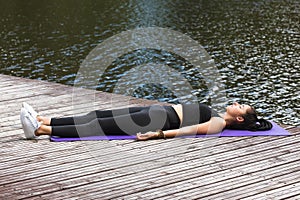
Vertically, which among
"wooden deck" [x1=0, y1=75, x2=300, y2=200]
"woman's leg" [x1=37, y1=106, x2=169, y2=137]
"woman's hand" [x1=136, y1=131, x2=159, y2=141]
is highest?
"woman's leg" [x1=37, y1=106, x2=169, y2=137]

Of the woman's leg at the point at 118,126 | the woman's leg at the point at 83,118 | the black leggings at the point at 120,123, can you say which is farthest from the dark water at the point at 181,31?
the woman's leg at the point at 83,118

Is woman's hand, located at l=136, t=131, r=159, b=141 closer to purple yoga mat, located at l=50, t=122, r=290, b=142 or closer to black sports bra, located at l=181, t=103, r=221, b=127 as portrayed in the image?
purple yoga mat, located at l=50, t=122, r=290, b=142

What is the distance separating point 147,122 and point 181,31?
1299 centimetres

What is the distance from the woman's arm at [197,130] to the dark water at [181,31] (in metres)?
3.57

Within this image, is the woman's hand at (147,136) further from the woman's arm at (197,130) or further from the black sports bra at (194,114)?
the black sports bra at (194,114)

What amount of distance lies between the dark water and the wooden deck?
13.5ft

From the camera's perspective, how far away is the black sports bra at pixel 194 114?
714 centimetres

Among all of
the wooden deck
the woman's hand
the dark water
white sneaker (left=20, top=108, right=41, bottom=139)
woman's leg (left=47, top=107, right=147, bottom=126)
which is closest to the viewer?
the wooden deck

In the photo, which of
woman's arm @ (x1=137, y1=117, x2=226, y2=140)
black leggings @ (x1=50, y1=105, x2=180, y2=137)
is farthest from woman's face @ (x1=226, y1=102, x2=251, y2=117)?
black leggings @ (x1=50, y1=105, x2=180, y2=137)

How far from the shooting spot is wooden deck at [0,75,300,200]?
17.8 feet

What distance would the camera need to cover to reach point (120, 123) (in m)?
6.99

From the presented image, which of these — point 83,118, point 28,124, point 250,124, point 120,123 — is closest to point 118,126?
point 120,123

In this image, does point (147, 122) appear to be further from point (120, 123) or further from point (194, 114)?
point (194, 114)

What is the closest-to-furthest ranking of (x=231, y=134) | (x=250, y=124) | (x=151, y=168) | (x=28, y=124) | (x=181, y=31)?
(x=151, y=168) → (x=28, y=124) → (x=231, y=134) → (x=250, y=124) → (x=181, y=31)
